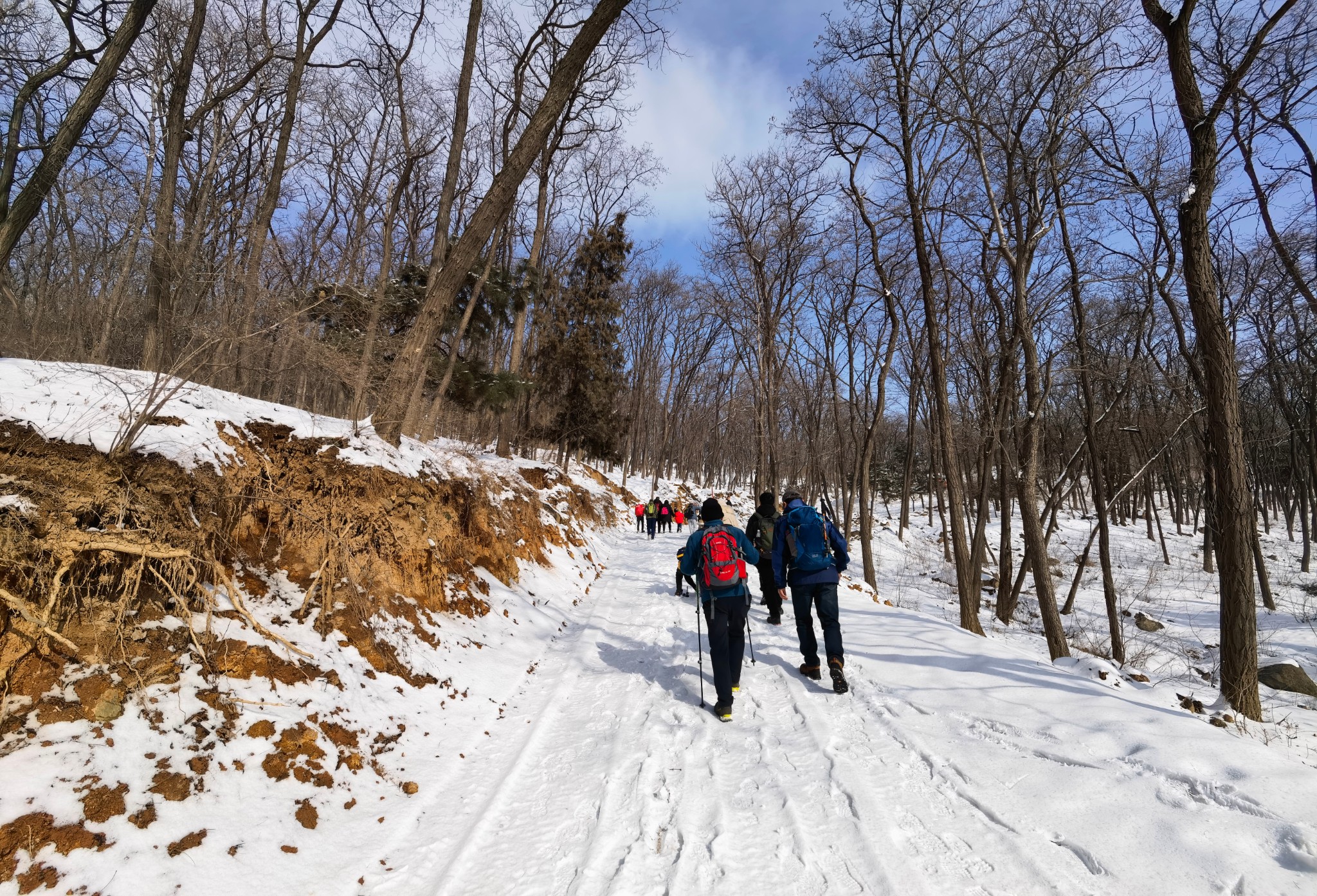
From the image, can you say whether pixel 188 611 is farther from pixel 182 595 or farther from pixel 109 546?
pixel 109 546

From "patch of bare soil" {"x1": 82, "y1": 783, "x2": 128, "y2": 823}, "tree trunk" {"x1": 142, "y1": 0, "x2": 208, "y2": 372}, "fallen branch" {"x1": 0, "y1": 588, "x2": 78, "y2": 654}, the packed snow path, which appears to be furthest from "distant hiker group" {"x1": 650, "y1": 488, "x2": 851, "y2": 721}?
"tree trunk" {"x1": 142, "y1": 0, "x2": 208, "y2": 372}

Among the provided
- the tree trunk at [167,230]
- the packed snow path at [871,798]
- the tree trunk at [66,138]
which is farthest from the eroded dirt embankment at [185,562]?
the tree trunk at [66,138]

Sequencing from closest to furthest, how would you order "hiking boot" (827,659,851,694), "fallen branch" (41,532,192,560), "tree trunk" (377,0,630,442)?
"fallen branch" (41,532,192,560)
"hiking boot" (827,659,851,694)
"tree trunk" (377,0,630,442)

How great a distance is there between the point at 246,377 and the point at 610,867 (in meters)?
9.51

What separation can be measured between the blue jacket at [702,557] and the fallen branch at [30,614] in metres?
4.20

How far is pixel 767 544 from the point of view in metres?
8.12

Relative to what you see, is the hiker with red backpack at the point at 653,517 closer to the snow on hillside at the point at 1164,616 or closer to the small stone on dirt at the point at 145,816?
the snow on hillside at the point at 1164,616

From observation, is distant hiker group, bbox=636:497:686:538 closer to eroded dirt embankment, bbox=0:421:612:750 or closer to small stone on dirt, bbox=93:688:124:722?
eroded dirt embankment, bbox=0:421:612:750

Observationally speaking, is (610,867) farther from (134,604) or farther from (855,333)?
(855,333)

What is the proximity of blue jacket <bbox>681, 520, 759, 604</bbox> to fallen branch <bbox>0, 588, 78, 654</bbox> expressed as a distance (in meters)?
4.20

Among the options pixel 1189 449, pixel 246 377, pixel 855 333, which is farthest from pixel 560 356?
pixel 1189 449

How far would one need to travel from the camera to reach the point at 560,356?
21750 millimetres

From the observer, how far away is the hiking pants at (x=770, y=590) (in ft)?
24.6

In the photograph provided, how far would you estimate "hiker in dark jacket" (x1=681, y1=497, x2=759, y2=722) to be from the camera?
467cm
